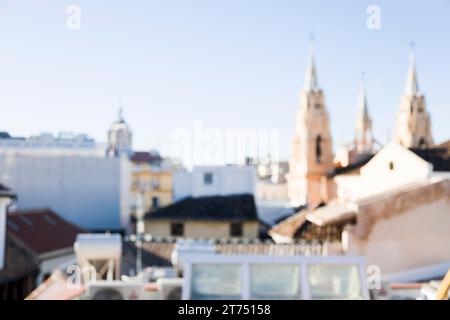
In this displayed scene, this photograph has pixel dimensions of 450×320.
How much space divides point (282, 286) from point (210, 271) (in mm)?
276

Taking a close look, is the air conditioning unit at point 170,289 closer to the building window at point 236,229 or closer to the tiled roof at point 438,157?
the tiled roof at point 438,157

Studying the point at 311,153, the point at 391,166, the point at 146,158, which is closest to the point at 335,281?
the point at 391,166

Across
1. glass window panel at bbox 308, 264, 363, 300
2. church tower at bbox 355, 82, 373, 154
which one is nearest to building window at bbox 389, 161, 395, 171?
glass window panel at bbox 308, 264, 363, 300

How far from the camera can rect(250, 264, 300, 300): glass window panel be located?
1872 mm

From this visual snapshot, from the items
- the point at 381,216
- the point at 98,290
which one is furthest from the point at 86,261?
the point at 381,216

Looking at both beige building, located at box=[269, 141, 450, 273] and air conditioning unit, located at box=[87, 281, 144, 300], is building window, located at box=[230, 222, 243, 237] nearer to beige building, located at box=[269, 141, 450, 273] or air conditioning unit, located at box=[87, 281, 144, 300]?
beige building, located at box=[269, 141, 450, 273]

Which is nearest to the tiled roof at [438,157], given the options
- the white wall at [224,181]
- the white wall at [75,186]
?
the white wall at [224,181]

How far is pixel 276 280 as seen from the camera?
6.34 feet

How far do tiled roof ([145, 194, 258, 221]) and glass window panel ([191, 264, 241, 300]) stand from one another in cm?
870

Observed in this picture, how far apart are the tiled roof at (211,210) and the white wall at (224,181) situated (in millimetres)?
366

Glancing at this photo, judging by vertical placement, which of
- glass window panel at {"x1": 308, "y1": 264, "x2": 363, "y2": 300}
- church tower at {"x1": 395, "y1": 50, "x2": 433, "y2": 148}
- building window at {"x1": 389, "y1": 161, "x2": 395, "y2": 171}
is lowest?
glass window panel at {"x1": 308, "y1": 264, "x2": 363, "y2": 300}

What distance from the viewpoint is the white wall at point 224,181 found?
1228 centimetres
